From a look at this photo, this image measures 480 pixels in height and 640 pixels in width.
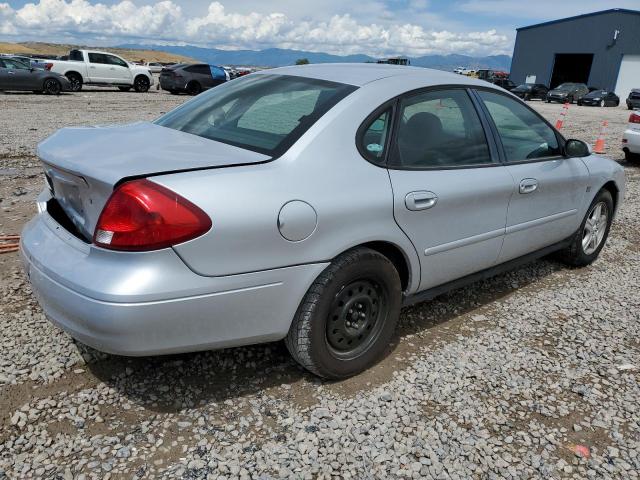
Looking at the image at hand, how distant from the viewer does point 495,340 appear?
10.8 feet

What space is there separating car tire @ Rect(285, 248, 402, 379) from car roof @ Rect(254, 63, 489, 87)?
1028 mm

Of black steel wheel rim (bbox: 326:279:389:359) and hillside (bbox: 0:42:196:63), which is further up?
black steel wheel rim (bbox: 326:279:389:359)

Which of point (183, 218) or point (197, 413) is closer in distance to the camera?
point (183, 218)

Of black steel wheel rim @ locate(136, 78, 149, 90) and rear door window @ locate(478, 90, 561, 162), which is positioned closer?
rear door window @ locate(478, 90, 561, 162)

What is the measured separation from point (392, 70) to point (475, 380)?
189 cm

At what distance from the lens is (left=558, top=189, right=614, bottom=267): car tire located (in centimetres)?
439

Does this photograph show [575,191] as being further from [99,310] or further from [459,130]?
[99,310]

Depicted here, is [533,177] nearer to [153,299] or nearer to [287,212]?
[287,212]

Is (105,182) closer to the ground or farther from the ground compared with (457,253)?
farther from the ground

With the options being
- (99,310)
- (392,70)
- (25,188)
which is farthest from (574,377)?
(25,188)

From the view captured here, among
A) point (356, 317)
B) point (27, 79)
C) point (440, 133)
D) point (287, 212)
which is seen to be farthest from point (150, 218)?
point (27, 79)

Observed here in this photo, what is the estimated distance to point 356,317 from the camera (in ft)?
9.04

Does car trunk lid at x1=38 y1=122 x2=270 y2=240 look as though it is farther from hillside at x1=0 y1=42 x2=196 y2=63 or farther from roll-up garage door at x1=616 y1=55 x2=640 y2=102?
hillside at x1=0 y1=42 x2=196 y2=63

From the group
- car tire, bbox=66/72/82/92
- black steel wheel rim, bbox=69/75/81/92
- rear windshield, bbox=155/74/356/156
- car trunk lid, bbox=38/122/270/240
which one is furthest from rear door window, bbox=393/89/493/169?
black steel wheel rim, bbox=69/75/81/92
